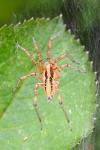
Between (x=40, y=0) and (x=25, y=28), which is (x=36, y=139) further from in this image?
(x=40, y=0)

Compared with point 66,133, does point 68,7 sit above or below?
above

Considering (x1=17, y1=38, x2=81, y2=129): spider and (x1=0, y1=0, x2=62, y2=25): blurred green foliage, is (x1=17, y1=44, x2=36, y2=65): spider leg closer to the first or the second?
(x1=17, y1=38, x2=81, y2=129): spider

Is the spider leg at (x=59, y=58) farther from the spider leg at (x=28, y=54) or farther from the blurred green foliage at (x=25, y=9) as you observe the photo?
the blurred green foliage at (x=25, y=9)

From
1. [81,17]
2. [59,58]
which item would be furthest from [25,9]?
[59,58]

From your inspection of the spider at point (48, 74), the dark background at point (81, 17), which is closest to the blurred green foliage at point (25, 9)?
the dark background at point (81, 17)

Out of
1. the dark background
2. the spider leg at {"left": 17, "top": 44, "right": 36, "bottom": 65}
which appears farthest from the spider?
the dark background

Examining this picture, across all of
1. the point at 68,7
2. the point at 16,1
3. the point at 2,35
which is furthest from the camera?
the point at 68,7

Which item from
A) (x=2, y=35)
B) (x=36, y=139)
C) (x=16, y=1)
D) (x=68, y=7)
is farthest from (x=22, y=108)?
(x=68, y=7)
